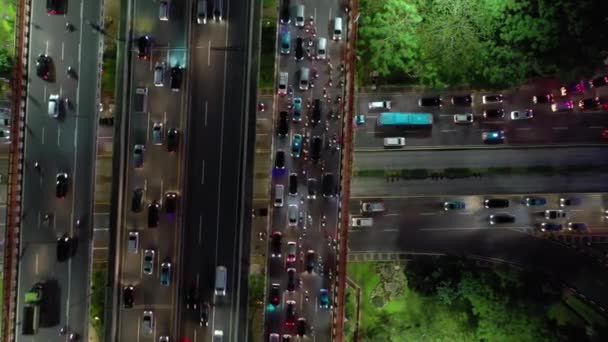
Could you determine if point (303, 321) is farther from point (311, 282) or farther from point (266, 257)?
point (266, 257)

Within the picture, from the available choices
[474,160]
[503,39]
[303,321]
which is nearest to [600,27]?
[503,39]

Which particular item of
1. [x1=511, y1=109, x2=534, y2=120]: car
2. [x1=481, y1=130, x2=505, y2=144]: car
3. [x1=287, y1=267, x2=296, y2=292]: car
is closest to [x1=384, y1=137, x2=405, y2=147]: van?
[x1=481, y1=130, x2=505, y2=144]: car

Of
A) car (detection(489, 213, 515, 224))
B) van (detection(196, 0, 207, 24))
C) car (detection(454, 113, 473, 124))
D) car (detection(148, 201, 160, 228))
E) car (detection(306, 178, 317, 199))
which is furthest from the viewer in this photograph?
car (detection(489, 213, 515, 224))

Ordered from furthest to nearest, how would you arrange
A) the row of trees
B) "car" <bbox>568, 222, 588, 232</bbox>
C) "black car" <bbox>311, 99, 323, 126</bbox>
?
"car" <bbox>568, 222, 588, 232</bbox> → "black car" <bbox>311, 99, 323, 126</bbox> → the row of trees

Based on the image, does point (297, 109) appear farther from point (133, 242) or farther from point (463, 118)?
point (133, 242)

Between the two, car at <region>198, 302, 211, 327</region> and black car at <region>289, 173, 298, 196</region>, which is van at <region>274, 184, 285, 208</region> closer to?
black car at <region>289, 173, 298, 196</region>

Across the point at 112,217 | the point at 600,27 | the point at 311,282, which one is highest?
the point at 600,27

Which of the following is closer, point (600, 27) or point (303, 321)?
point (600, 27)

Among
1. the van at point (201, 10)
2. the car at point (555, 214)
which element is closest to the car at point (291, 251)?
the van at point (201, 10)

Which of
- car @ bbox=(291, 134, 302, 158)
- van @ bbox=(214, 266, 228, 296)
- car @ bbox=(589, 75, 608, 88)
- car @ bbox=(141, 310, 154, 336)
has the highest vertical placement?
car @ bbox=(589, 75, 608, 88)
